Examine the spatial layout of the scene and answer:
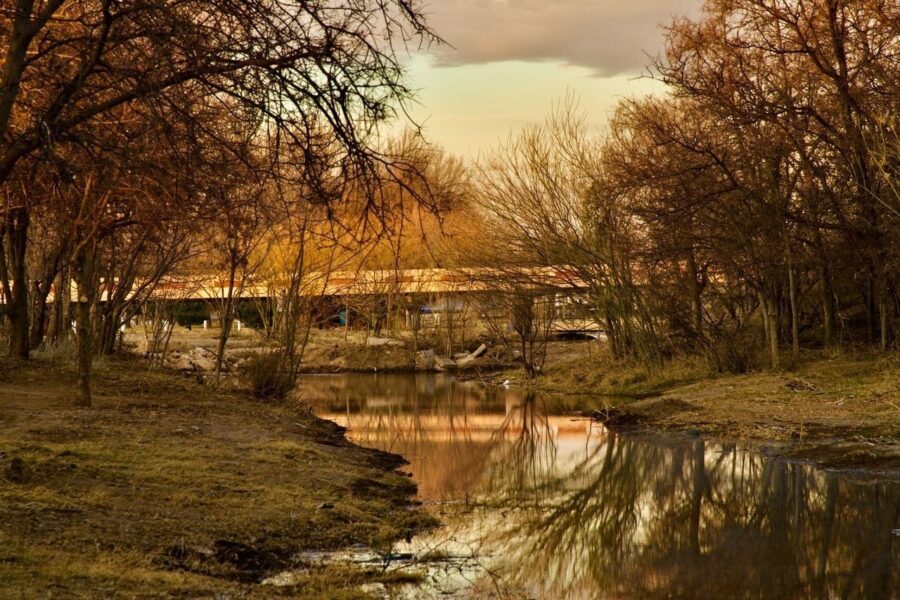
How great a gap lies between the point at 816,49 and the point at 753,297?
8039 mm

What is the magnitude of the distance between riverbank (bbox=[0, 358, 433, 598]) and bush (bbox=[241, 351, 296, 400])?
13.5 ft

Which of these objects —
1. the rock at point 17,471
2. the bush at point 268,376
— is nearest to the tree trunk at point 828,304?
the bush at point 268,376

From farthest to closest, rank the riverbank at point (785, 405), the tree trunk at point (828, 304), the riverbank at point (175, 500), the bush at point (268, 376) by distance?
the tree trunk at point (828, 304) < the bush at point (268, 376) < the riverbank at point (785, 405) < the riverbank at point (175, 500)

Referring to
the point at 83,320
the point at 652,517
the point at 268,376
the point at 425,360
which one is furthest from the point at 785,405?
the point at 425,360

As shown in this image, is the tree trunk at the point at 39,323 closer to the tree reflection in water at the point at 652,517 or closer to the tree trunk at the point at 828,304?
the tree reflection in water at the point at 652,517

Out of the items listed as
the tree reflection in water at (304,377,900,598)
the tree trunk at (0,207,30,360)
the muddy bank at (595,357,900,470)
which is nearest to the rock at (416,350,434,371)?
the muddy bank at (595,357,900,470)

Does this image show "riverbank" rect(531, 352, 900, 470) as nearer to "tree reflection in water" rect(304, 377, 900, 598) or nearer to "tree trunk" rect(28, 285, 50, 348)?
"tree reflection in water" rect(304, 377, 900, 598)

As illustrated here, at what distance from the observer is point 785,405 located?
744 inches

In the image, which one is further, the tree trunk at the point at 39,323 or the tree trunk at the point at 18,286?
the tree trunk at the point at 39,323

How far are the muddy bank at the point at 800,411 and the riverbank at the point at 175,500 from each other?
5.25 meters

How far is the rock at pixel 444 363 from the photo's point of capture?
1469 inches

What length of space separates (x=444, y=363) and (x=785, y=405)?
19.5 meters

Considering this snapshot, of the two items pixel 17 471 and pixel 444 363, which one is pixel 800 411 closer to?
pixel 17 471

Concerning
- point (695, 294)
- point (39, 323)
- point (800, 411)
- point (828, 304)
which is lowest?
point (800, 411)
